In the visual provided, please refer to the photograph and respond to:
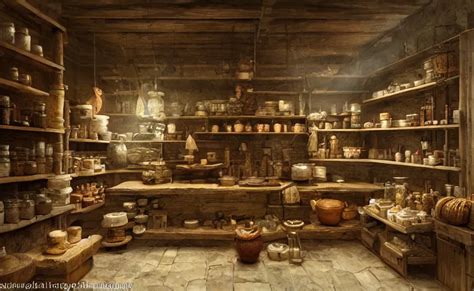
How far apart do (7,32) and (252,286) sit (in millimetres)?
4231

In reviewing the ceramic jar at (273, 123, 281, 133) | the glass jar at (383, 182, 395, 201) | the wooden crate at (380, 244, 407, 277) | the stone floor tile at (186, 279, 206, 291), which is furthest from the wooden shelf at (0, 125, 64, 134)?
the glass jar at (383, 182, 395, 201)

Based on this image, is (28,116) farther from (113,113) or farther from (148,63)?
(148,63)

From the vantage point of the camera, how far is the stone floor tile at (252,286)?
135 inches

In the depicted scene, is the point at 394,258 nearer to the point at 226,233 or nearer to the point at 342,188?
the point at 342,188

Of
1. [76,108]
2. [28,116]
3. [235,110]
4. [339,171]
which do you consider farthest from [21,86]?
[339,171]

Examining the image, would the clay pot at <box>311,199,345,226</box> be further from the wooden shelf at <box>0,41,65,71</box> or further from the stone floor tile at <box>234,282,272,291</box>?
the wooden shelf at <box>0,41,65,71</box>

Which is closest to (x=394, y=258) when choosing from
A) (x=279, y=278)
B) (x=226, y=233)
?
(x=279, y=278)

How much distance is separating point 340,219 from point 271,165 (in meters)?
1.68

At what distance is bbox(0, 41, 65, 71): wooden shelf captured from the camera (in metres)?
3.18

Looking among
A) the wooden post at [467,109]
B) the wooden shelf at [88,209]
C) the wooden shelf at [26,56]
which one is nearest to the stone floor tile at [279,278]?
the wooden post at [467,109]

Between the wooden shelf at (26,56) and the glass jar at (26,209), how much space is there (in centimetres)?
179

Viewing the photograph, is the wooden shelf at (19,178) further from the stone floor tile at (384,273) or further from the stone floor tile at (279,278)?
the stone floor tile at (384,273)

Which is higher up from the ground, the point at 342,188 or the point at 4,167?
the point at 4,167

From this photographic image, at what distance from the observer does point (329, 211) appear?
4.89 metres
